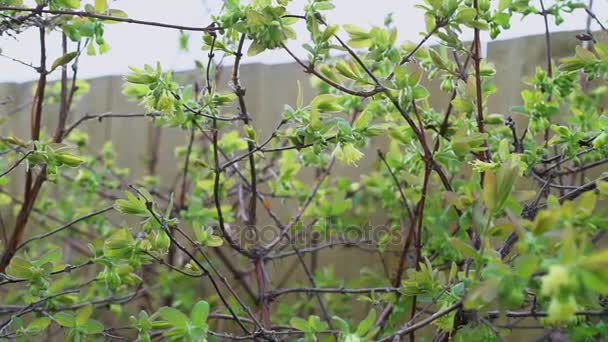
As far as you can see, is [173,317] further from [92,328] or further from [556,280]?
[556,280]

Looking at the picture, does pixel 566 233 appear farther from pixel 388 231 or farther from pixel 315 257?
pixel 315 257

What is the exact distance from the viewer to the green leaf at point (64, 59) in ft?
3.43

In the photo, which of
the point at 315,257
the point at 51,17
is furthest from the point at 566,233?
the point at 315,257

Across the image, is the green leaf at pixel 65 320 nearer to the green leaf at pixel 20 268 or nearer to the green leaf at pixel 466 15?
the green leaf at pixel 20 268

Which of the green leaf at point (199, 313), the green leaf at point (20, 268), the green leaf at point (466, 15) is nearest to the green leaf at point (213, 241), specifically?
the green leaf at point (199, 313)

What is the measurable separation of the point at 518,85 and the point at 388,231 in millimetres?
543

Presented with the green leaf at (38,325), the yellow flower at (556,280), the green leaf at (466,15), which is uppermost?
the green leaf at (466,15)

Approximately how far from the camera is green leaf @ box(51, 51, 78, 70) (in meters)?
1.05

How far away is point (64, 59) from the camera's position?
1055 millimetres

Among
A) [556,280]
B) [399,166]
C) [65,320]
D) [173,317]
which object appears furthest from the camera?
[399,166]

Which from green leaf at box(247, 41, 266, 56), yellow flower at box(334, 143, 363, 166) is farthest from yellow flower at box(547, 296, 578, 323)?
green leaf at box(247, 41, 266, 56)

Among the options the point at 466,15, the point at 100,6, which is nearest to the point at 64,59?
the point at 100,6

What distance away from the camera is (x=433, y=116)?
111 centimetres

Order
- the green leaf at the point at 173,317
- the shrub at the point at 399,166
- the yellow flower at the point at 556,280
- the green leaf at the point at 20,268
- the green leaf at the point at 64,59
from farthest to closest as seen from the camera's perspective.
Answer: the green leaf at the point at 64,59 < the green leaf at the point at 20,268 < the green leaf at the point at 173,317 < the shrub at the point at 399,166 < the yellow flower at the point at 556,280
